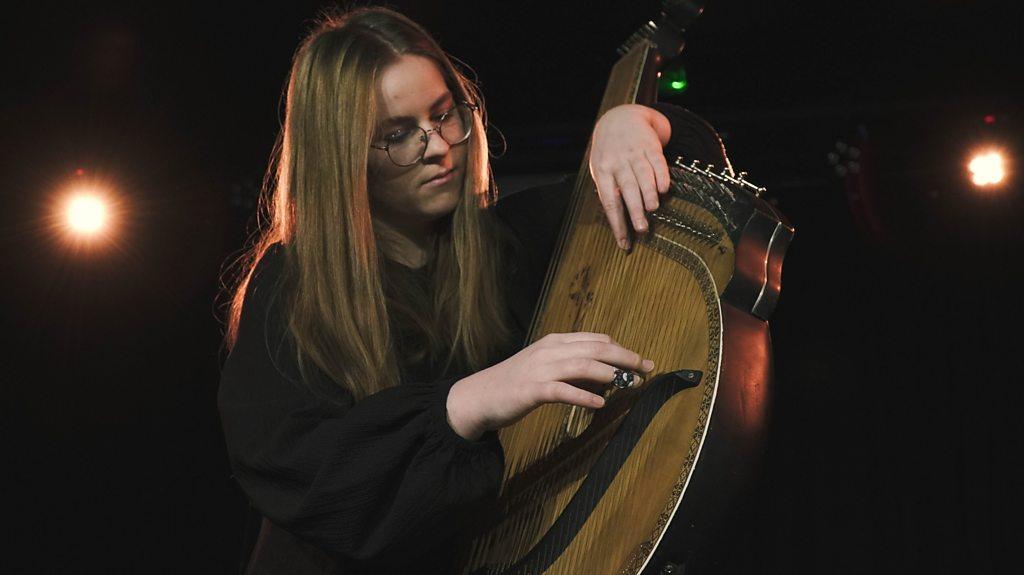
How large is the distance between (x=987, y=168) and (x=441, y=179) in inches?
99.8

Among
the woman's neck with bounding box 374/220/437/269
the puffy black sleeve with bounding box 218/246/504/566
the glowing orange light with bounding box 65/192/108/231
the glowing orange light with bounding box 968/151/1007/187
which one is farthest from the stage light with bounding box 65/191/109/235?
the glowing orange light with bounding box 968/151/1007/187

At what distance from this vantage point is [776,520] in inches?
157

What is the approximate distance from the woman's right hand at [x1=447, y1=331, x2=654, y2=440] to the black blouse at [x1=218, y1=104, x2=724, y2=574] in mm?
52

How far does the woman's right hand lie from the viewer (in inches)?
Result: 37.9

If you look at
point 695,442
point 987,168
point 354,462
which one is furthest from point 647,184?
point 987,168

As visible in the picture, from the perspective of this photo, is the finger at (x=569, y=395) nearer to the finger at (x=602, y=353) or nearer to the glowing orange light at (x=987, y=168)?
the finger at (x=602, y=353)

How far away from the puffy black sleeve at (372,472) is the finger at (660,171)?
1.15ft

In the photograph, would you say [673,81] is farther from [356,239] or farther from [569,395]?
[569,395]

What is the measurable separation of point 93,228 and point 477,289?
7.61 feet

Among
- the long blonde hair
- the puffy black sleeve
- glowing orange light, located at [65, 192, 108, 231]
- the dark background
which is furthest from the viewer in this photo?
glowing orange light, located at [65, 192, 108, 231]

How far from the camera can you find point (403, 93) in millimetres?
1414

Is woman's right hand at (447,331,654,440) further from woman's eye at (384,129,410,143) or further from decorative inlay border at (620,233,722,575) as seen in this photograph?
woman's eye at (384,129,410,143)

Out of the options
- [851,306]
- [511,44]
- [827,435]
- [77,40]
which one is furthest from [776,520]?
[77,40]

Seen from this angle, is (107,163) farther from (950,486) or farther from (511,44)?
(950,486)
